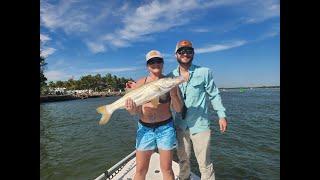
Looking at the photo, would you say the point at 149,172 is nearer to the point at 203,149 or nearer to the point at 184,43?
the point at 203,149

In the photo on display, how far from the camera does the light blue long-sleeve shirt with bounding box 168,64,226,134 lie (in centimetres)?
521

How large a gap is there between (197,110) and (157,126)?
2.54ft

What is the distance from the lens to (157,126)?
4.91 meters

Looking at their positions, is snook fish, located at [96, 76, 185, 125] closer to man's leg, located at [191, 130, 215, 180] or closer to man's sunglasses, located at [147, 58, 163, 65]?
man's sunglasses, located at [147, 58, 163, 65]

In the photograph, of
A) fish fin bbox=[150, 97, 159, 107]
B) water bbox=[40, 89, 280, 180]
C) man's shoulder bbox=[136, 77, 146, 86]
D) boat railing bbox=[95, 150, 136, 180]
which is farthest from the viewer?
water bbox=[40, 89, 280, 180]

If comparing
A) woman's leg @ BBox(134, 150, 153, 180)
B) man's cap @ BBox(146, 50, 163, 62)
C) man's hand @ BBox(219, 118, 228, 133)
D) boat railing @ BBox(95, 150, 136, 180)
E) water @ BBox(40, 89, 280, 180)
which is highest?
man's cap @ BBox(146, 50, 163, 62)

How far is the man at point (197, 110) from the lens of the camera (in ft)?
17.1

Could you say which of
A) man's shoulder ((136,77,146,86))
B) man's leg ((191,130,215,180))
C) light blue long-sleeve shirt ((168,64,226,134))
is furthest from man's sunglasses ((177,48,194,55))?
man's leg ((191,130,215,180))

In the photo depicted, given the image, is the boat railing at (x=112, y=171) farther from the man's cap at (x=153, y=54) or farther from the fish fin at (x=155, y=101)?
the man's cap at (x=153, y=54)

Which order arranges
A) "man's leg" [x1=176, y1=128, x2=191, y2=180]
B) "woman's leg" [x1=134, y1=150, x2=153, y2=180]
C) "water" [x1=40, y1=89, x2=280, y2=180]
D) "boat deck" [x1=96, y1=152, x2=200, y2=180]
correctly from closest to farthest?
"woman's leg" [x1=134, y1=150, x2=153, y2=180] → "man's leg" [x1=176, y1=128, x2=191, y2=180] → "boat deck" [x1=96, y1=152, x2=200, y2=180] → "water" [x1=40, y1=89, x2=280, y2=180]

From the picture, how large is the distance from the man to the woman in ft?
1.12

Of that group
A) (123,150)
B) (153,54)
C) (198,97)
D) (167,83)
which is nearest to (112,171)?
(198,97)

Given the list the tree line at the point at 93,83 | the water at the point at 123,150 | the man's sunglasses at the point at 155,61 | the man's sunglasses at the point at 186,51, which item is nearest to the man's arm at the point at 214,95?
the man's sunglasses at the point at 186,51
